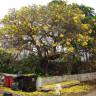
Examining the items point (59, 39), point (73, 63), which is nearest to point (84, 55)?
point (73, 63)

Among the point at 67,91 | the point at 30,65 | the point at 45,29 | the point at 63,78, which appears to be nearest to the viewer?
the point at 67,91

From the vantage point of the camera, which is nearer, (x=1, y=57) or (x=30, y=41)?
(x=30, y=41)

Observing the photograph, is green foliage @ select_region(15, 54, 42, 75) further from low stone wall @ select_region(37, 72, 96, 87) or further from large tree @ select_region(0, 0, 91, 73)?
low stone wall @ select_region(37, 72, 96, 87)

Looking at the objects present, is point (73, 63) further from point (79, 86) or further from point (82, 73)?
point (79, 86)

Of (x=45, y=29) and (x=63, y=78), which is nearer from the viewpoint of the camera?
(x=45, y=29)

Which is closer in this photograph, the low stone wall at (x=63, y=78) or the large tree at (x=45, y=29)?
the low stone wall at (x=63, y=78)

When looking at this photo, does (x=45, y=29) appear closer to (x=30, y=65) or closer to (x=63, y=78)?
(x=30, y=65)

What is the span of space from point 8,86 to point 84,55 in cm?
976

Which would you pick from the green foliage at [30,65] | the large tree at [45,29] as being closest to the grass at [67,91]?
the large tree at [45,29]

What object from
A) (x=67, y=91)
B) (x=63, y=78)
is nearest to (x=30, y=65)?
(x=63, y=78)

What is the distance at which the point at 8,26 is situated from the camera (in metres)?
27.9

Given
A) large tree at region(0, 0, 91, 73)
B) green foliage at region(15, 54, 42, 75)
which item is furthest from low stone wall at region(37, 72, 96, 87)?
green foliage at region(15, 54, 42, 75)

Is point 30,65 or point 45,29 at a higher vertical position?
point 45,29

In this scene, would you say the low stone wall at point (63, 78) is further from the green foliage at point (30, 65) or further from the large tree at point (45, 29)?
the green foliage at point (30, 65)
